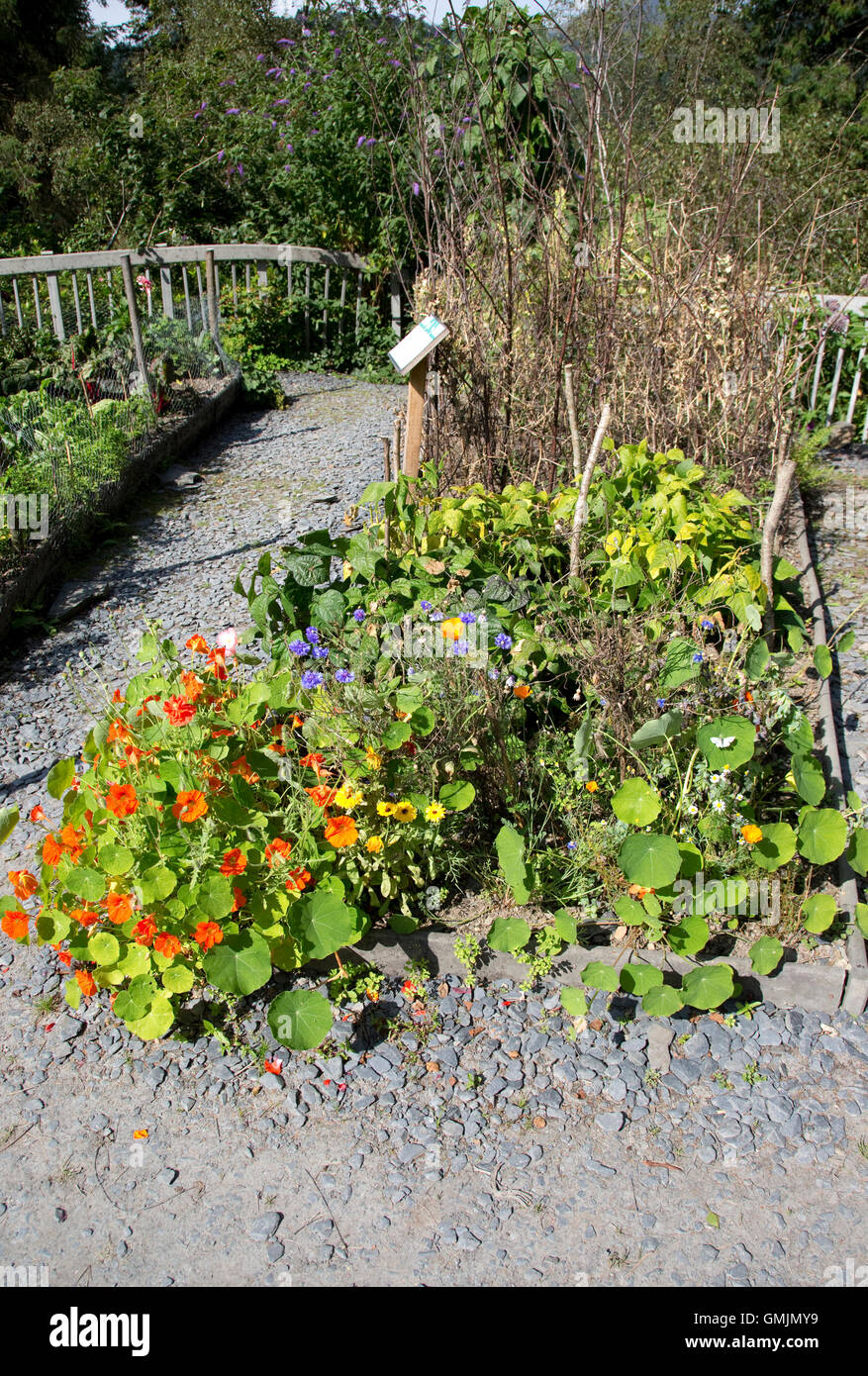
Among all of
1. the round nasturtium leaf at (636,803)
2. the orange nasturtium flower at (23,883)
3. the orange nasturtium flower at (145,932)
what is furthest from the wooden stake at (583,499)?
the orange nasturtium flower at (23,883)

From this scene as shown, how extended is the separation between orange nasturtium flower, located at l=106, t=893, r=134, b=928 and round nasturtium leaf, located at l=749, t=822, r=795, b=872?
1.55 metres

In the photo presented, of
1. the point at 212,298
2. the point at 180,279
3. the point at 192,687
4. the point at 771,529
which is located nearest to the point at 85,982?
the point at 192,687

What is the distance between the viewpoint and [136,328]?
627 cm

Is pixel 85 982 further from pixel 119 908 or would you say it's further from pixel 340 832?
pixel 340 832

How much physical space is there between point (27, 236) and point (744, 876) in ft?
35.2

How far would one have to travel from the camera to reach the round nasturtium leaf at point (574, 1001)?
2271 mm

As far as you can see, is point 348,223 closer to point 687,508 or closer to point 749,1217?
point 687,508

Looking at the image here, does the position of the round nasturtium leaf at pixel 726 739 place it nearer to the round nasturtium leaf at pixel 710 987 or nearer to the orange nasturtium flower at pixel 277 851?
the round nasturtium leaf at pixel 710 987

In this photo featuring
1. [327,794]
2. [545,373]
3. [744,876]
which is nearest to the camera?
[327,794]

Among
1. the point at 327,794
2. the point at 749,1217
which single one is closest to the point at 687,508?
the point at 327,794

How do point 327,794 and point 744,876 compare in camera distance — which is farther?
point 744,876

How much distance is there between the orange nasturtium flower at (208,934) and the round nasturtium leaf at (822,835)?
58.3 inches
